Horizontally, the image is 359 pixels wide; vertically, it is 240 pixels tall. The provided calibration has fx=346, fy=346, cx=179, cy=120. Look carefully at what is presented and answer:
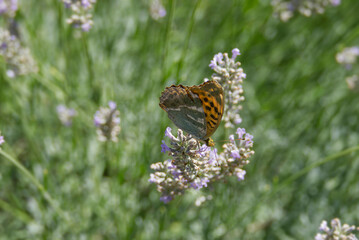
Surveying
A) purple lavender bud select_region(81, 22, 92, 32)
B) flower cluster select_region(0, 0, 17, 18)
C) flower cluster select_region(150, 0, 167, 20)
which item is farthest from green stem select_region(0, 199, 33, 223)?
flower cluster select_region(150, 0, 167, 20)

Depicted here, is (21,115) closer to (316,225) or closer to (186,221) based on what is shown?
(186,221)

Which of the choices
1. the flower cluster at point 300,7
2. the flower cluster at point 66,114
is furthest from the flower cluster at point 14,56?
the flower cluster at point 300,7

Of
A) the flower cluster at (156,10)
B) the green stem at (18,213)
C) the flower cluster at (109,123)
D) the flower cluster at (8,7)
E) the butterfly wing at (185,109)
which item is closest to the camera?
the butterfly wing at (185,109)

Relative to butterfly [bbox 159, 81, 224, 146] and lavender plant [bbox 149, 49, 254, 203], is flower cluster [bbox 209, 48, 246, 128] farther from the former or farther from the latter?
butterfly [bbox 159, 81, 224, 146]

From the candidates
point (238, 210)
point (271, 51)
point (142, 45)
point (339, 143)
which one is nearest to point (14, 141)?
point (142, 45)

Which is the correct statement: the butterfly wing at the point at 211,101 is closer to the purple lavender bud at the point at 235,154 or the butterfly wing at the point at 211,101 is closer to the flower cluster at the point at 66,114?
the purple lavender bud at the point at 235,154

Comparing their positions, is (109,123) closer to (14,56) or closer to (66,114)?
(14,56)
